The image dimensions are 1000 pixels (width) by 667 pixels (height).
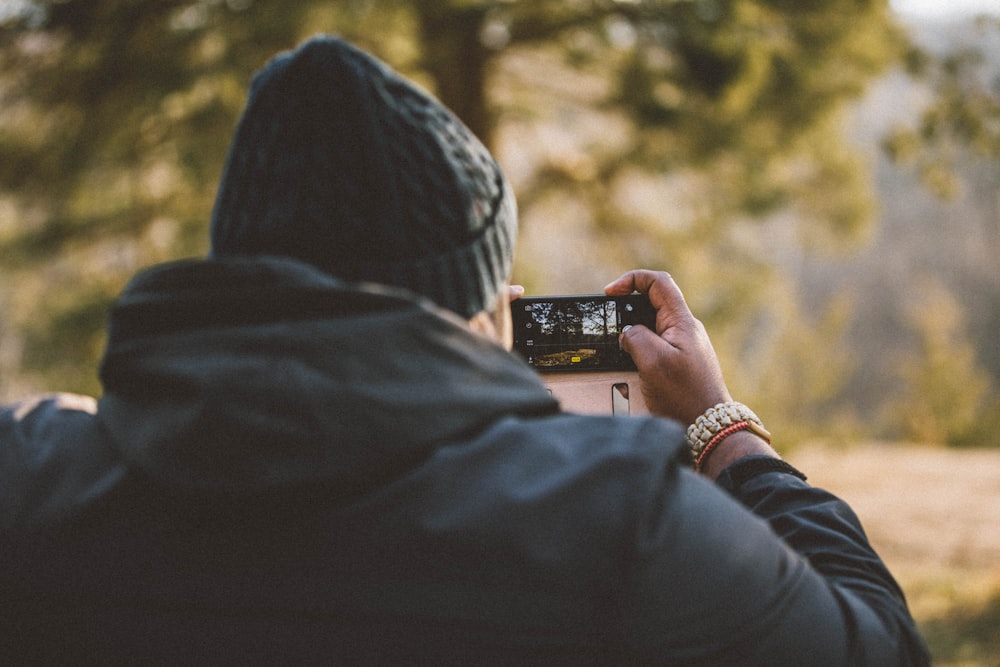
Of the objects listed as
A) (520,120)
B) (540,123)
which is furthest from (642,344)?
(540,123)

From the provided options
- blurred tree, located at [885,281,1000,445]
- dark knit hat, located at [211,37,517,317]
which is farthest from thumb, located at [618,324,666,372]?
blurred tree, located at [885,281,1000,445]

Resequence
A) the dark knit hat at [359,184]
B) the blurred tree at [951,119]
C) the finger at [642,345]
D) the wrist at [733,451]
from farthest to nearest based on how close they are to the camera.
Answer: the blurred tree at [951,119], the finger at [642,345], the wrist at [733,451], the dark knit hat at [359,184]

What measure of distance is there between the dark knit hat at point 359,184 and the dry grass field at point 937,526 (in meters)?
5.15

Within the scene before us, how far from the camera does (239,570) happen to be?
684mm

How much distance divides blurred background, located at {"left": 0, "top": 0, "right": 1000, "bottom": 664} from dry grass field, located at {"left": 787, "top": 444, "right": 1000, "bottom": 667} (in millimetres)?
41

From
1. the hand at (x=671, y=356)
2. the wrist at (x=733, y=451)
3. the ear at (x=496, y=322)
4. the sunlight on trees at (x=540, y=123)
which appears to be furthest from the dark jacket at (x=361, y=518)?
the sunlight on trees at (x=540, y=123)

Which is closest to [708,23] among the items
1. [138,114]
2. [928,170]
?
[928,170]

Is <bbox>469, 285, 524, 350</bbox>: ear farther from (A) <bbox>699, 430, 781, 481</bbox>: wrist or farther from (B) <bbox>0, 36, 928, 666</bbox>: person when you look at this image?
(A) <bbox>699, 430, 781, 481</bbox>: wrist

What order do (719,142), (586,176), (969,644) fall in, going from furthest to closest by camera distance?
(586,176), (719,142), (969,644)

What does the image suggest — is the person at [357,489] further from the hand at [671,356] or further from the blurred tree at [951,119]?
the blurred tree at [951,119]

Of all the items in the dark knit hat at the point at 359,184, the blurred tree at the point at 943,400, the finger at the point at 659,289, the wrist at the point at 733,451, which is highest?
the dark knit hat at the point at 359,184

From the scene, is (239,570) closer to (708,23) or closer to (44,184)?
(708,23)

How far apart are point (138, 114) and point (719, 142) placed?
13.7 feet

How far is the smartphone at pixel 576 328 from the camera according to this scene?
125cm
